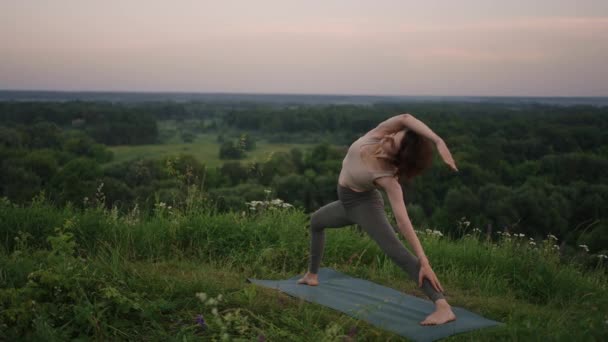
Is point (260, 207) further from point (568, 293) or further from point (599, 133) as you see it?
point (599, 133)

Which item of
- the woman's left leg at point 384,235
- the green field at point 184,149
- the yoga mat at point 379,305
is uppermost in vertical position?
the woman's left leg at point 384,235

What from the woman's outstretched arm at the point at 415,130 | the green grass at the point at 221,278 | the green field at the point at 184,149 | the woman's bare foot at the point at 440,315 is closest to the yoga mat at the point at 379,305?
the woman's bare foot at the point at 440,315

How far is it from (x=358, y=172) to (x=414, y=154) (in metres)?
0.46

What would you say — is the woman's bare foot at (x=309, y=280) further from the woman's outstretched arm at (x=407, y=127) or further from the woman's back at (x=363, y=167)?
the woman's outstretched arm at (x=407, y=127)

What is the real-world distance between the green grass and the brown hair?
1137mm

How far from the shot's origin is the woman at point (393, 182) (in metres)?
3.58

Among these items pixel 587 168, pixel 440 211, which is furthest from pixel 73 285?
pixel 587 168

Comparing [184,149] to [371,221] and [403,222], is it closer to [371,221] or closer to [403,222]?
[371,221]

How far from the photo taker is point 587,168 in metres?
38.8

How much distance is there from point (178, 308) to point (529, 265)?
355 centimetres

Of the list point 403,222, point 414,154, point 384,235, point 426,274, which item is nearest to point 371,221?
point 384,235

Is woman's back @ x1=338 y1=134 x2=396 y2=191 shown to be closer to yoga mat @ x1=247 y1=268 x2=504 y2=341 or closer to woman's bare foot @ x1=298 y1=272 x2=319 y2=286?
yoga mat @ x1=247 y1=268 x2=504 y2=341

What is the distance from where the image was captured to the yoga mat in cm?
369

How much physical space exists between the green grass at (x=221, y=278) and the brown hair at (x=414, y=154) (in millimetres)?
1137
